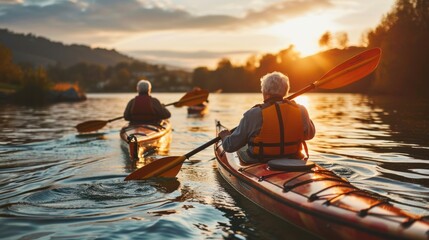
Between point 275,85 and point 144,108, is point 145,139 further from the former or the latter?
point 275,85

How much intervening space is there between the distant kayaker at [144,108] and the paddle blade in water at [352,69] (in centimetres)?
483

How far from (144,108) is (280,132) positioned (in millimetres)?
5994

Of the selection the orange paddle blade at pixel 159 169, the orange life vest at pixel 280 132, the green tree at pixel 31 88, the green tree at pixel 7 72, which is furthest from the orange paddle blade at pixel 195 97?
the green tree at pixel 7 72

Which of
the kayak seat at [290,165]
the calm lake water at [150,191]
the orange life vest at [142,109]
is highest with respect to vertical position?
the orange life vest at [142,109]

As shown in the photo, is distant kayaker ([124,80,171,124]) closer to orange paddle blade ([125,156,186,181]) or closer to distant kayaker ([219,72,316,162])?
orange paddle blade ([125,156,186,181])

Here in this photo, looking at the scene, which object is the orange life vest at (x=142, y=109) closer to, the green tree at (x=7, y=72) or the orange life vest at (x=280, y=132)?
the orange life vest at (x=280, y=132)

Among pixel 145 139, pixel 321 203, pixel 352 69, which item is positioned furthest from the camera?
pixel 145 139

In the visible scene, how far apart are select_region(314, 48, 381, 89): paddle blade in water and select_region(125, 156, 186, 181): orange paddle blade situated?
111 inches

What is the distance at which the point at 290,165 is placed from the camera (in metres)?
5.04

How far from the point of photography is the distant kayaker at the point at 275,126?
5309mm

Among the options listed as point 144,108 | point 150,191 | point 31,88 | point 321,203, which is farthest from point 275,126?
point 31,88

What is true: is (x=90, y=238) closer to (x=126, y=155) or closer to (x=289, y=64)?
(x=126, y=155)

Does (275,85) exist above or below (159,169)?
above

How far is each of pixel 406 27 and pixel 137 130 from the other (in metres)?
36.0
